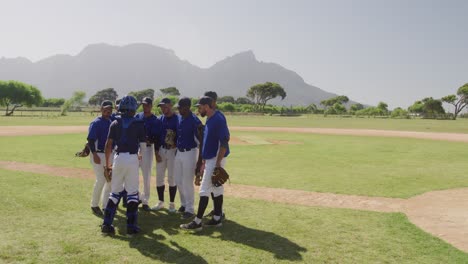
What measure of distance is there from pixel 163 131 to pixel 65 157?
A: 9.34 m

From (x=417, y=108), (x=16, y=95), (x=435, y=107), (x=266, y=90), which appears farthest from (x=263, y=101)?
(x=16, y=95)

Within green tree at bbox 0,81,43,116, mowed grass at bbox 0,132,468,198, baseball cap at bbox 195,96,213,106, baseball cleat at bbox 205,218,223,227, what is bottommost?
baseball cleat at bbox 205,218,223,227

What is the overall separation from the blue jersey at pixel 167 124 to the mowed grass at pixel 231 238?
5.12 ft

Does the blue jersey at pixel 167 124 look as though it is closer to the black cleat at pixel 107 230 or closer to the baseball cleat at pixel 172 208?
the baseball cleat at pixel 172 208

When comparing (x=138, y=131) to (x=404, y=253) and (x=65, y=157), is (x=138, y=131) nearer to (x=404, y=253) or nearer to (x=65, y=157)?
(x=404, y=253)

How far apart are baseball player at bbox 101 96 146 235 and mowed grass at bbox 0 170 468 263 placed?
378 millimetres

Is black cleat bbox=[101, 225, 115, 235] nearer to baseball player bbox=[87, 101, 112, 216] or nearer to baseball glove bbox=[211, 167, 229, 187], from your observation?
baseball player bbox=[87, 101, 112, 216]

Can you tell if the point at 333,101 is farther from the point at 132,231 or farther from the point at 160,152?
the point at 132,231

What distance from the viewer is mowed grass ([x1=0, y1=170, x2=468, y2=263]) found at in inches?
203

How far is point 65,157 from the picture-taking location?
14.9 metres

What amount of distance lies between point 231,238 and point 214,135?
1771mm

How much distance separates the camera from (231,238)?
5.93 meters

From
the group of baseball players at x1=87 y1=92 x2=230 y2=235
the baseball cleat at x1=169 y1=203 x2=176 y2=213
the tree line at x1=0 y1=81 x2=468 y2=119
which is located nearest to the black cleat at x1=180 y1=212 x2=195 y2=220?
the group of baseball players at x1=87 y1=92 x2=230 y2=235

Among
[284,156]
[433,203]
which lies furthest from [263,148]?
[433,203]
